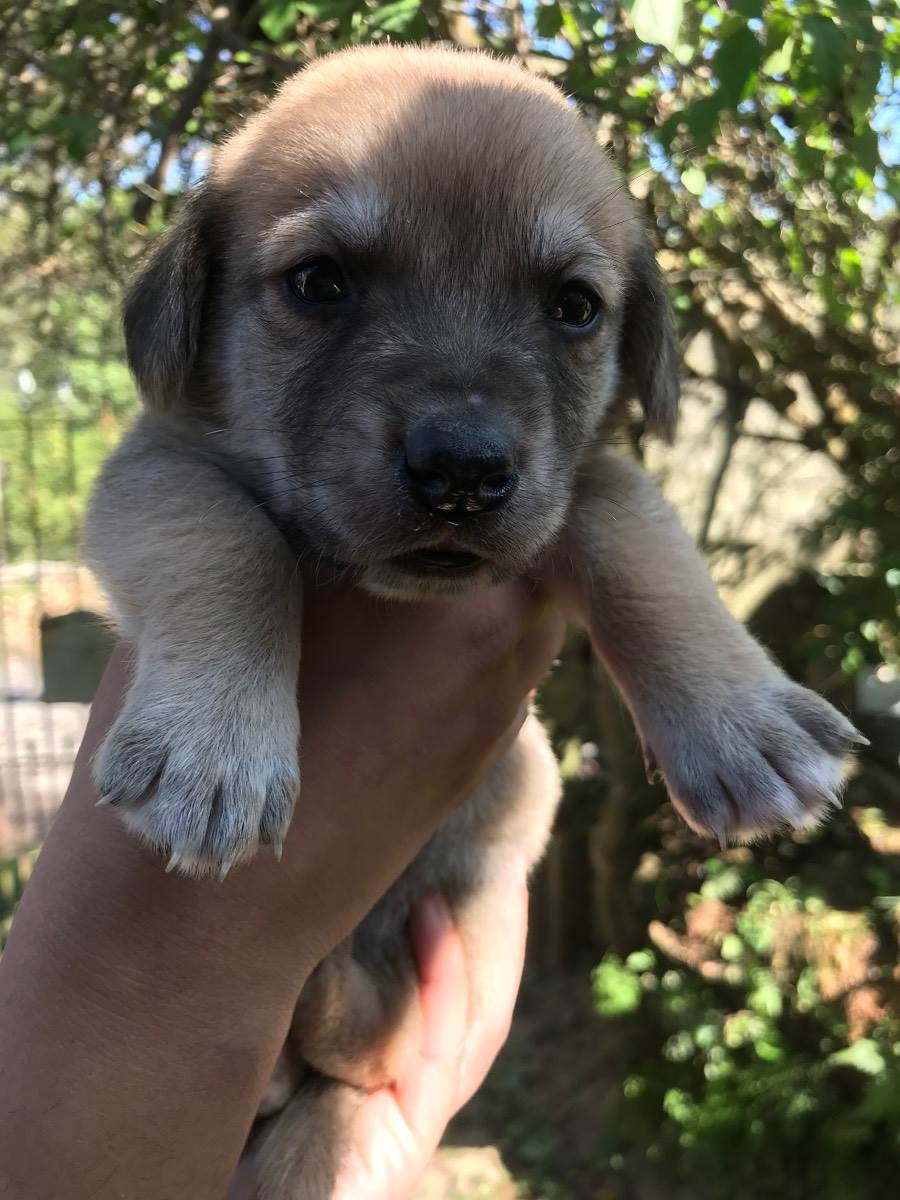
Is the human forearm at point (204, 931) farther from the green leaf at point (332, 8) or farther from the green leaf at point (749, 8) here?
the green leaf at point (332, 8)

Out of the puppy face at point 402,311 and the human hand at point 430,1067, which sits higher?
the puppy face at point 402,311

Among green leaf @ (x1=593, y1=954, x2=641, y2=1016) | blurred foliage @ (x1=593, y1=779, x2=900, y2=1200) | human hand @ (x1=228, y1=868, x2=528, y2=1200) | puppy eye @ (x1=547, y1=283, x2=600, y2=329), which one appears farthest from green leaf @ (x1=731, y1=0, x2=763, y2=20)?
green leaf @ (x1=593, y1=954, x2=641, y2=1016)

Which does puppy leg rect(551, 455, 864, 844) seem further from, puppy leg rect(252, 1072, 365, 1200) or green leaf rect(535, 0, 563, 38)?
green leaf rect(535, 0, 563, 38)

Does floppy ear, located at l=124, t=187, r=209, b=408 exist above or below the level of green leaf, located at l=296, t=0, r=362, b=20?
below

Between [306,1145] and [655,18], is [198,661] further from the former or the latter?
[655,18]

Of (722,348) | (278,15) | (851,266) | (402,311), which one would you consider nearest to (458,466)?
(402,311)

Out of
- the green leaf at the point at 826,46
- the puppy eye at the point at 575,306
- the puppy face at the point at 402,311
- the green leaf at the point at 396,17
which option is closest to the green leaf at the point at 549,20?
the green leaf at the point at 396,17

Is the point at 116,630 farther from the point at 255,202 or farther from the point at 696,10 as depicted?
the point at 696,10
